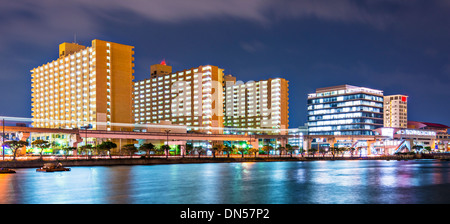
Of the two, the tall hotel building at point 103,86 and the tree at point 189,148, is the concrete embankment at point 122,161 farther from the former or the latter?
the tall hotel building at point 103,86

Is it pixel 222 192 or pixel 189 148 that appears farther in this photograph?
pixel 189 148

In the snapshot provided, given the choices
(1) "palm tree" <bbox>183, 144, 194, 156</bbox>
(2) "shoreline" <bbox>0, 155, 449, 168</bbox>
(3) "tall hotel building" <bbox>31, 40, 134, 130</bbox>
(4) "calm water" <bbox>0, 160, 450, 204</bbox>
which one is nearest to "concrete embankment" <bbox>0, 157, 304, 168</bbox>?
(2) "shoreline" <bbox>0, 155, 449, 168</bbox>

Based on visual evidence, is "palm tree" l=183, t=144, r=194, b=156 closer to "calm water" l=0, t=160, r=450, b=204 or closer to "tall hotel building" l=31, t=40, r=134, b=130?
"tall hotel building" l=31, t=40, r=134, b=130

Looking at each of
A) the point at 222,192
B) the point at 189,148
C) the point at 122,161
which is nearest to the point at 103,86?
the point at 189,148

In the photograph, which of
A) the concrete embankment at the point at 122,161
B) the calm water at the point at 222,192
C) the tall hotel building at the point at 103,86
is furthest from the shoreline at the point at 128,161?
the tall hotel building at the point at 103,86

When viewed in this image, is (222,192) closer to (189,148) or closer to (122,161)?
(122,161)

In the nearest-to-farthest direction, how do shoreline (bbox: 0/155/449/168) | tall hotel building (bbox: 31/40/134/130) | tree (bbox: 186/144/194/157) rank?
shoreline (bbox: 0/155/449/168) → tree (bbox: 186/144/194/157) → tall hotel building (bbox: 31/40/134/130)

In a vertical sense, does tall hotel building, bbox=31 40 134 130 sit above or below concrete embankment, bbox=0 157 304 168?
above

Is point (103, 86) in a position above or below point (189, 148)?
above

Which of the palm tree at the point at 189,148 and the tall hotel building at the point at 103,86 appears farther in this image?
the tall hotel building at the point at 103,86
